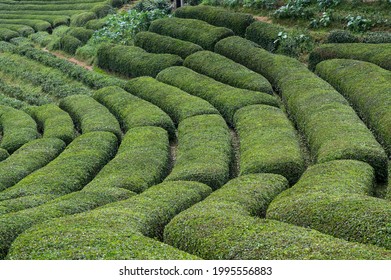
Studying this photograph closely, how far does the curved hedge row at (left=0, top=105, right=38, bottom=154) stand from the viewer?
25531 millimetres

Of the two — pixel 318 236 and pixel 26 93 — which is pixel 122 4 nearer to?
pixel 26 93

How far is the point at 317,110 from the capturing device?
21.7 meters

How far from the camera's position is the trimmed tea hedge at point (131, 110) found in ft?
81.2

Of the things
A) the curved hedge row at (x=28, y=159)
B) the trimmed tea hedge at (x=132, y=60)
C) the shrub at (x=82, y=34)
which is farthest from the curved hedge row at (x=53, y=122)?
the shrub at (x=82, y=34)

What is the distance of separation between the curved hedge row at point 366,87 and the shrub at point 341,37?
307 cm

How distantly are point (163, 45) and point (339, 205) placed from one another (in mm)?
24897

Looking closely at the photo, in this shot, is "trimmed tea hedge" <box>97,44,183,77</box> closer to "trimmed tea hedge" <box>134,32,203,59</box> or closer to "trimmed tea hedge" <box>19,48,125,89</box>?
"trimmed tea hedge" <box>134,32,203,59</box>

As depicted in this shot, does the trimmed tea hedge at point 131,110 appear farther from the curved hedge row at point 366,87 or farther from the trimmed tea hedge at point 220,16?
the trimmed tea hedge at point 220,16

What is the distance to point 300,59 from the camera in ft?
99.9

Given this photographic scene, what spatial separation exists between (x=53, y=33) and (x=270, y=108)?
3294 centimetres

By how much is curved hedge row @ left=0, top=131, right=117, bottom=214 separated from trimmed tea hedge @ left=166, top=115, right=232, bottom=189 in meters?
3.09

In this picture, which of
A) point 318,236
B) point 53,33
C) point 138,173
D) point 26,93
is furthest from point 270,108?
point 53,33

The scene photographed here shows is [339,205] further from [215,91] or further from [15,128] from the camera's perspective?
[15,128]

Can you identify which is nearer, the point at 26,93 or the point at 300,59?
the point at 300,59
